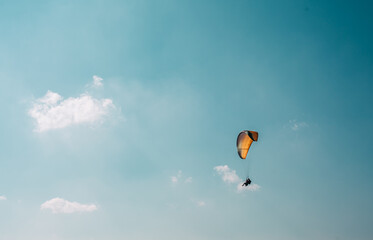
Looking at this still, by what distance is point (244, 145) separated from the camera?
36531 millimetres

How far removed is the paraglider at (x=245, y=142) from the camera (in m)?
34.2

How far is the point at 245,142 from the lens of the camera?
36.2m

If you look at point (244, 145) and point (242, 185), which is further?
point (244, 145)

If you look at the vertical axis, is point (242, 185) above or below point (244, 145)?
below

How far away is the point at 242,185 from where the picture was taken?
34.3m

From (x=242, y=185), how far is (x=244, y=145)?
581 centimetres

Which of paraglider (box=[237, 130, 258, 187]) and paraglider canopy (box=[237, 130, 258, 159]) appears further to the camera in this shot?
paraglider canopy (box=[237, 130, 258, 159])

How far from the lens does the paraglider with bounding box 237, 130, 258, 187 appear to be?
34.2m

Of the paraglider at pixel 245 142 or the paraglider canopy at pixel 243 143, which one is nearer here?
the paraglider at pixel 245 142
